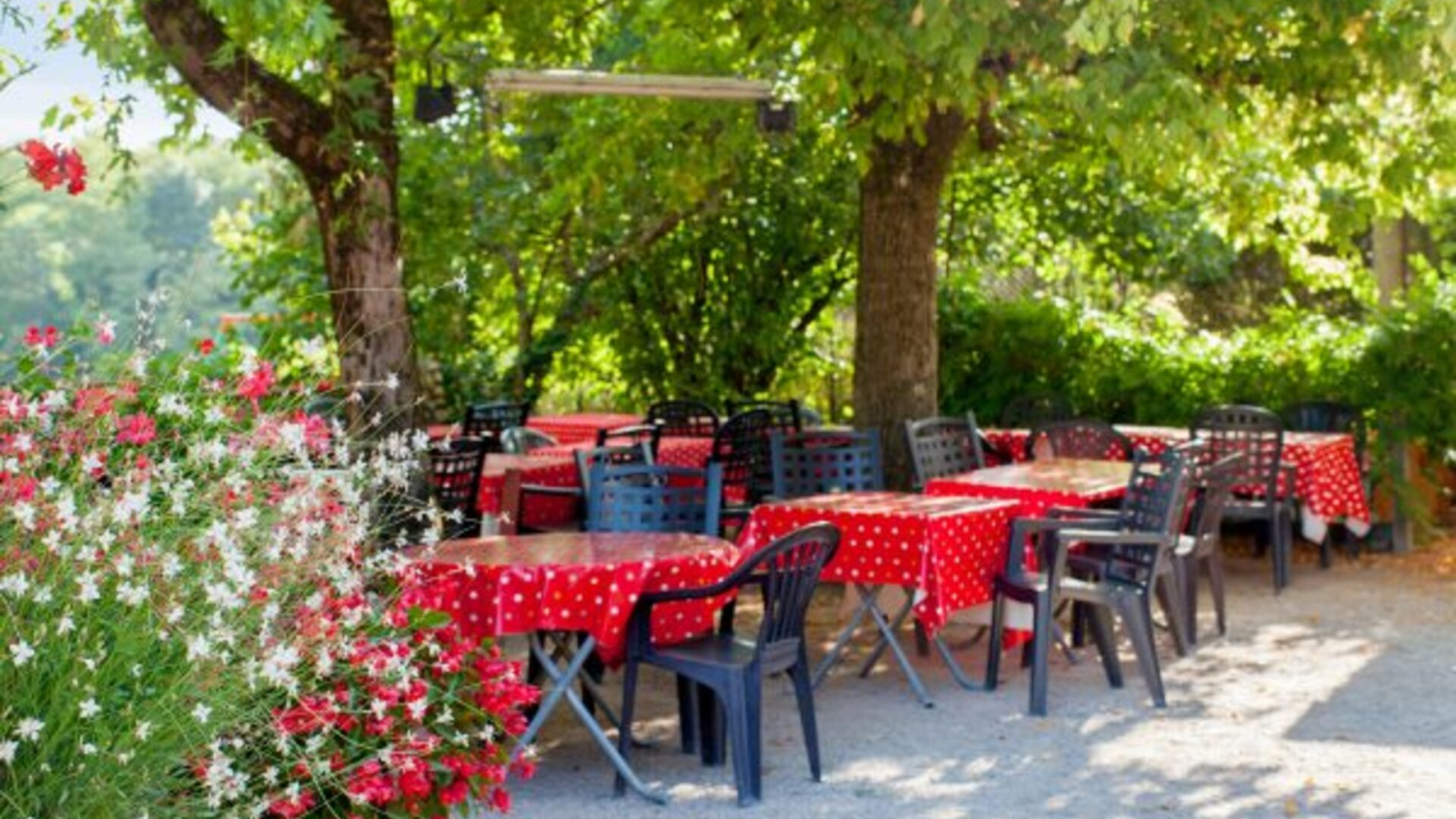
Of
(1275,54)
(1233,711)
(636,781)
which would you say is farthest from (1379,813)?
(1275,54)

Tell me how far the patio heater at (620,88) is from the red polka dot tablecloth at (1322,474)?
2474 millimetres

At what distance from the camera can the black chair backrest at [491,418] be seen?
12688mm

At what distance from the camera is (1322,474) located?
11680 millimetres

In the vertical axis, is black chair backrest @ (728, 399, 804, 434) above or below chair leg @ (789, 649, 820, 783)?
above

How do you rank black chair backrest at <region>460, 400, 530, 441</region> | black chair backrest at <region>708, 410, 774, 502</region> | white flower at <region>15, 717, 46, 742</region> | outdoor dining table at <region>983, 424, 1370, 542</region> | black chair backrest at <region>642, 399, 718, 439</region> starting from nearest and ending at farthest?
white flower at <region>15, 717, 46, 742</region>, black chair backrest at <region>708, 410, 774, 502</region>, outdoor dining table at <region>983, 424, 1370, 542</region>, black chair backrest at <region>460, 400, 530, 441</region>, black chair backrest at <region>642, 399, 718, 439</region>

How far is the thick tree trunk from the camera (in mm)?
11312

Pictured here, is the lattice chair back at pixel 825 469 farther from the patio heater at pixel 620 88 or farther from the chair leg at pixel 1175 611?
the patio heater at pixel 620 88

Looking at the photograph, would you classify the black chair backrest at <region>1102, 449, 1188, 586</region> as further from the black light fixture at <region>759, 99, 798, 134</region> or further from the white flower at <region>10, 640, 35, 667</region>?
the white flower at <region>10, 640, 35, 667</region>

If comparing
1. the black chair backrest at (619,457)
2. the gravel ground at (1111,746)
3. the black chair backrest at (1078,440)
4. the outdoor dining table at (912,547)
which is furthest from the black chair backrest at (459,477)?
the black chair backrest at (1078,440)

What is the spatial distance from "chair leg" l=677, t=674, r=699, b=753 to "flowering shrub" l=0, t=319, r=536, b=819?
6.42ft

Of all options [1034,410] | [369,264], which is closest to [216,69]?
[369,264]

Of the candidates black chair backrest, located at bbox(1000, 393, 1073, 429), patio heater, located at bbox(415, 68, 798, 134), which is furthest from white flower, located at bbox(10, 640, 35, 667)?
black chair backrest, located at bbox(1000, 393, 1073, 429)

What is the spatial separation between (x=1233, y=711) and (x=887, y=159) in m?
4.35

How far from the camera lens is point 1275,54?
418 inches
